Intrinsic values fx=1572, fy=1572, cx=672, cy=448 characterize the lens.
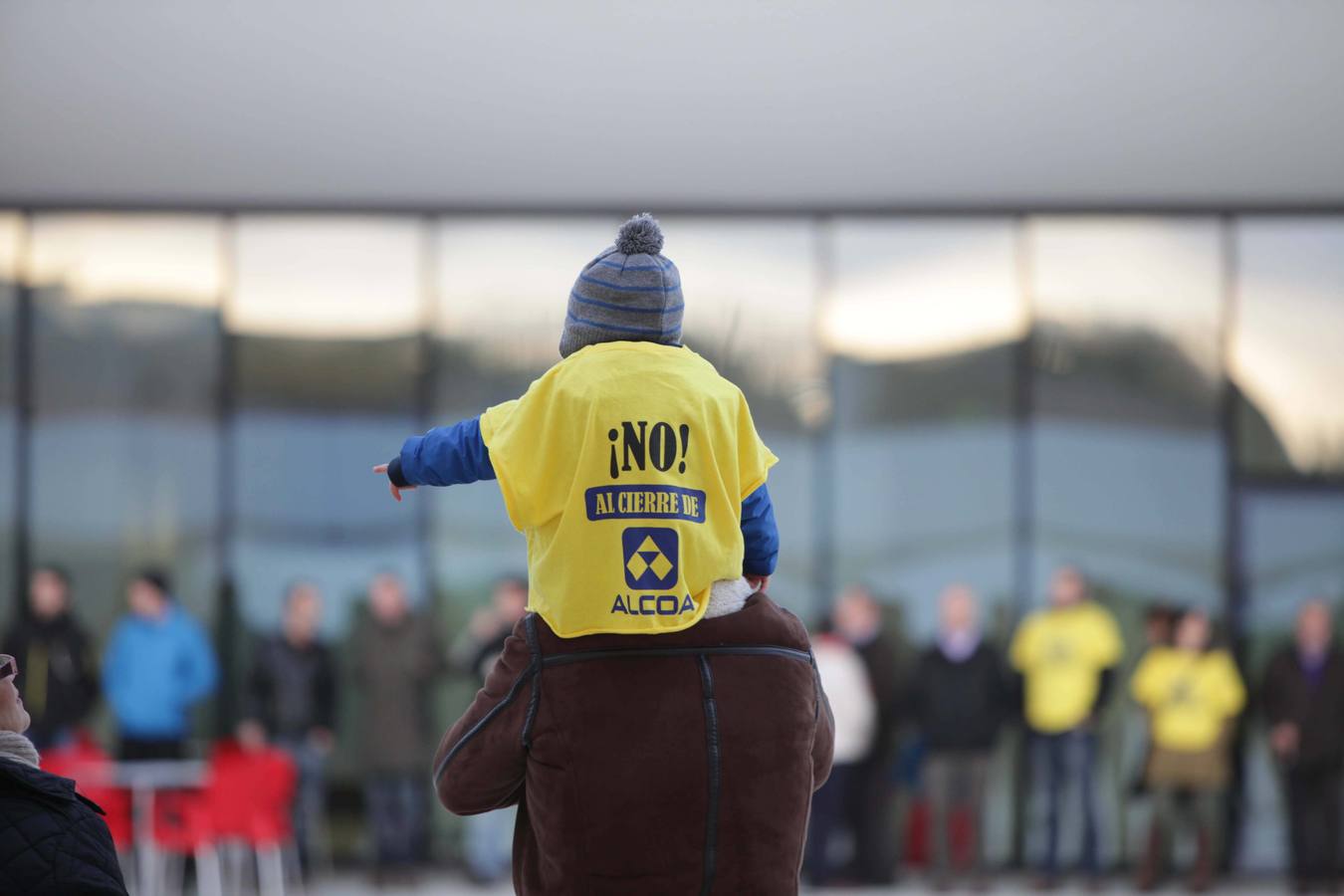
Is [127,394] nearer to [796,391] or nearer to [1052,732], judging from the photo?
[796,391]

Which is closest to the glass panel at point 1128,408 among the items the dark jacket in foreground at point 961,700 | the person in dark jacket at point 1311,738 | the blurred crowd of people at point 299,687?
the person in dark jacket at point 1311,738

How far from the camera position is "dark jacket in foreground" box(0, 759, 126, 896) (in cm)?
207

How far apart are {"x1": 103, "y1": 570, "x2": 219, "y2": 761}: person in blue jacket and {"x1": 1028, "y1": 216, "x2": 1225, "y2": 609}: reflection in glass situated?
5659 mm

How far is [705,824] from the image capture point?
2.09 meters

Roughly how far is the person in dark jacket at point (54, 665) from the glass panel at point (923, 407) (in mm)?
5081

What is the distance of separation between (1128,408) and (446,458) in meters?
9.52

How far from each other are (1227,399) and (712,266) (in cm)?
373

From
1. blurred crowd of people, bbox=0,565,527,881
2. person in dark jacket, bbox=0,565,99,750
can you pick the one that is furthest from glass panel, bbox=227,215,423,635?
person in dark jacket, bbox=0,565,99,750

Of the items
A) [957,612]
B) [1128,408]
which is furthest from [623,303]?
[1128,408]

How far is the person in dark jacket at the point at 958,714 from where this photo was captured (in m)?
9.88

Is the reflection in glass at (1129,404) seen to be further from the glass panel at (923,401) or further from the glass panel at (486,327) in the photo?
the glass panel at (486,327)

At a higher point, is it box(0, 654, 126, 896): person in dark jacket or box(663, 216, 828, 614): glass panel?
box(663, 216, 828, 614): glass panel

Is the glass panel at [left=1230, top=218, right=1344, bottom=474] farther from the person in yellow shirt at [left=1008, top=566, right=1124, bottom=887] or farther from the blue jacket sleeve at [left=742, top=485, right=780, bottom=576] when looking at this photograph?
the blue jacket sleeve at [left=742, top=485, right=780, bottom=576]

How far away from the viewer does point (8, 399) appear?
1089 cm
